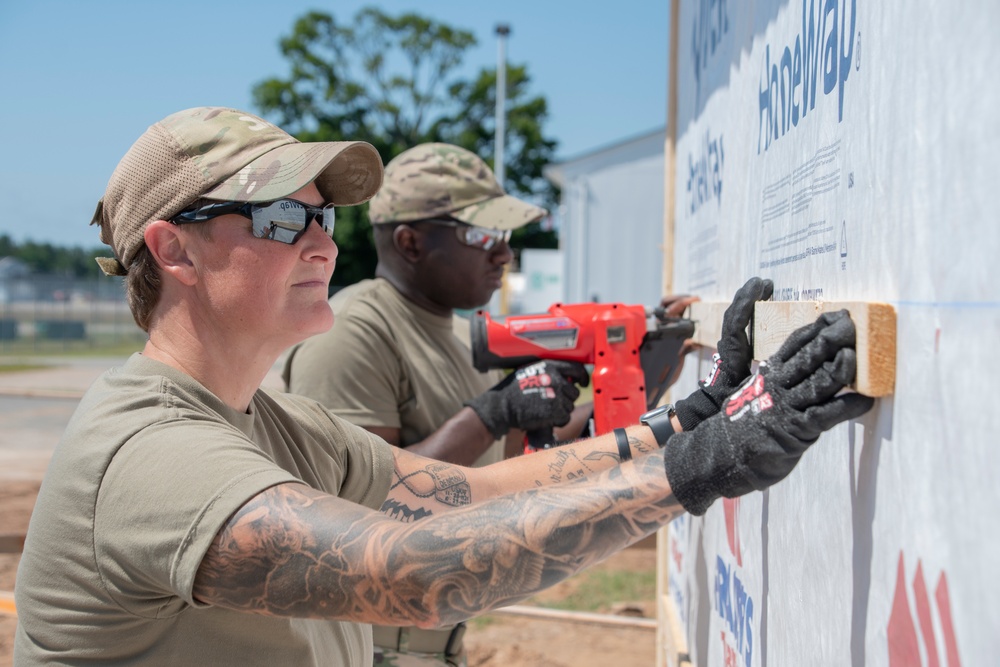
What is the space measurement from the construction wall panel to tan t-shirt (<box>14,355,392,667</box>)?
85 cm

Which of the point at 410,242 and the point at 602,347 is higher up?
the point at 410,242

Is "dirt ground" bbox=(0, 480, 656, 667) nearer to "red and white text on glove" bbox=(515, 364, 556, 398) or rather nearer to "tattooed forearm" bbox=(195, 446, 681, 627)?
"red and white text on glove" bbox=(515, 364, 556, 398)

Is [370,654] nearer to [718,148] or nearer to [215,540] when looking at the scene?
[215,540]

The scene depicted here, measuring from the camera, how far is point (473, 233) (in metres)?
2.95

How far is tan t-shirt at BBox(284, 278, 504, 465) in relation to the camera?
2.60m

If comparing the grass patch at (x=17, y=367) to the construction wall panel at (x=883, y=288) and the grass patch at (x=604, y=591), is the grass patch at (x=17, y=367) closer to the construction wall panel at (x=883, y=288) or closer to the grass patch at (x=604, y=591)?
the grass patch at (x=604, y=591)

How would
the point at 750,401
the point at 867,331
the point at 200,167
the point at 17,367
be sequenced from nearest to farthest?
1. the point at 867,331
2. the point at 750,401
3. the point at 200,167
4. the point at 17,367

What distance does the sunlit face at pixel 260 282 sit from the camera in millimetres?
1563

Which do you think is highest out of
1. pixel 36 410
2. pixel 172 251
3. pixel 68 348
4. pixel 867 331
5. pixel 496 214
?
pixel 496 214

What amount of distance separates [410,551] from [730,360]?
74cm

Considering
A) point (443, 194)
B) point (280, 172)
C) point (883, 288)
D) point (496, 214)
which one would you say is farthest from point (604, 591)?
point (883, 288)

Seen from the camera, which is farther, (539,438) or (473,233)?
(473,233)

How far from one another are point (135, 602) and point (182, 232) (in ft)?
2.07

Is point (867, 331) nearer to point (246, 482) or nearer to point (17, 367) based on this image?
point (246, 482)
